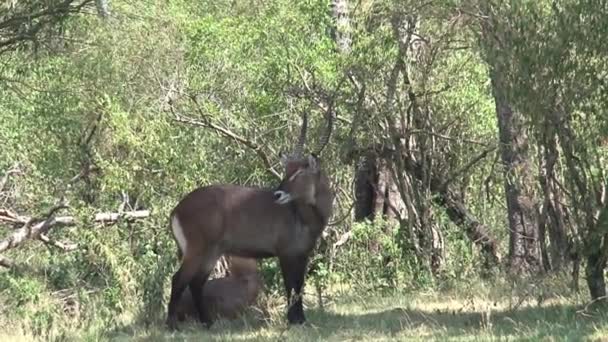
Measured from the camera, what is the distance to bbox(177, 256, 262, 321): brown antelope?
10500 millimetres

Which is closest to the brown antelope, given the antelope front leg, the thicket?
the thicket

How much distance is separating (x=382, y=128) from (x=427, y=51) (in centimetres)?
120

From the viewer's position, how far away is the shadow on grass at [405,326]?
8.16 m

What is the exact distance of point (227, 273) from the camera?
1224 centimetres

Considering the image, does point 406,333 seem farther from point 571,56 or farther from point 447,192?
point 447,192

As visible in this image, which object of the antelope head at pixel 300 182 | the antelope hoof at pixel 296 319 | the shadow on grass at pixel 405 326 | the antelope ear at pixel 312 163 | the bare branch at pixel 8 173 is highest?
the bare branch at pixel 8 173

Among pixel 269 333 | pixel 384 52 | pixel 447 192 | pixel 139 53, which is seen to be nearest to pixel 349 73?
pixel 384 52

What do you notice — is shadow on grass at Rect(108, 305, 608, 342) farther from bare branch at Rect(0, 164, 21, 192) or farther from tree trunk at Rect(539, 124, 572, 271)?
bare branch at Rect(0, 164, 21, 192)

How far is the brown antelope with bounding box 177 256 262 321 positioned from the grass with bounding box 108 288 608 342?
0.67 ft

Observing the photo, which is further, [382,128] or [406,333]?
[382,128]

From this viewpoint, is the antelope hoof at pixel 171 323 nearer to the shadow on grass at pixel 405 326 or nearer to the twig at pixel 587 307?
the shadow on grass at pixel 405 326

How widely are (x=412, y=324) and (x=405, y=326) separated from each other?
0.09 m

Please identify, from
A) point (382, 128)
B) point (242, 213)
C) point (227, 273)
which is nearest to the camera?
point (242, 213)

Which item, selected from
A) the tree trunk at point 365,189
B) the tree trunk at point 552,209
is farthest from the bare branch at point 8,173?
the tree trunk at point 552,209
